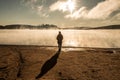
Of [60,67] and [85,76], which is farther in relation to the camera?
[60,67]

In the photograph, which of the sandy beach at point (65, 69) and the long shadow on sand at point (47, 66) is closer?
the sandy beach at point (65, 69)

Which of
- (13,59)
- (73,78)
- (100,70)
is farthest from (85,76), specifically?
(13,59)

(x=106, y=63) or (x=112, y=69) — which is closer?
(x=112, y=69)

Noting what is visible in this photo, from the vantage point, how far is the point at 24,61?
1652 cm

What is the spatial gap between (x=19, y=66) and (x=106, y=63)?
707 centimetres

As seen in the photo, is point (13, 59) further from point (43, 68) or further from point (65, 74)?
point (65, 74)

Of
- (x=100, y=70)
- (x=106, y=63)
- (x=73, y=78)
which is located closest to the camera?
(x=73, y=78)

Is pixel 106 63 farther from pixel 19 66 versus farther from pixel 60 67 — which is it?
pixel 19 66

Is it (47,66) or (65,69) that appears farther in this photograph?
(47,66)

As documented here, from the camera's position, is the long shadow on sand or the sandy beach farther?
the long shadow on sand

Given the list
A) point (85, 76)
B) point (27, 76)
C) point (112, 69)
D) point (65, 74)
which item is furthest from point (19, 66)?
point (112, 69)

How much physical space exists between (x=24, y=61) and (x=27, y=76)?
13.8 ft

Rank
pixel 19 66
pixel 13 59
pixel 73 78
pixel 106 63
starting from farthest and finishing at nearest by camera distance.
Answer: pixel 13 59 → pixel 106 63 → pixel 19 66 → pixel 73 78

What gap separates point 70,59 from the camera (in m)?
17.4
